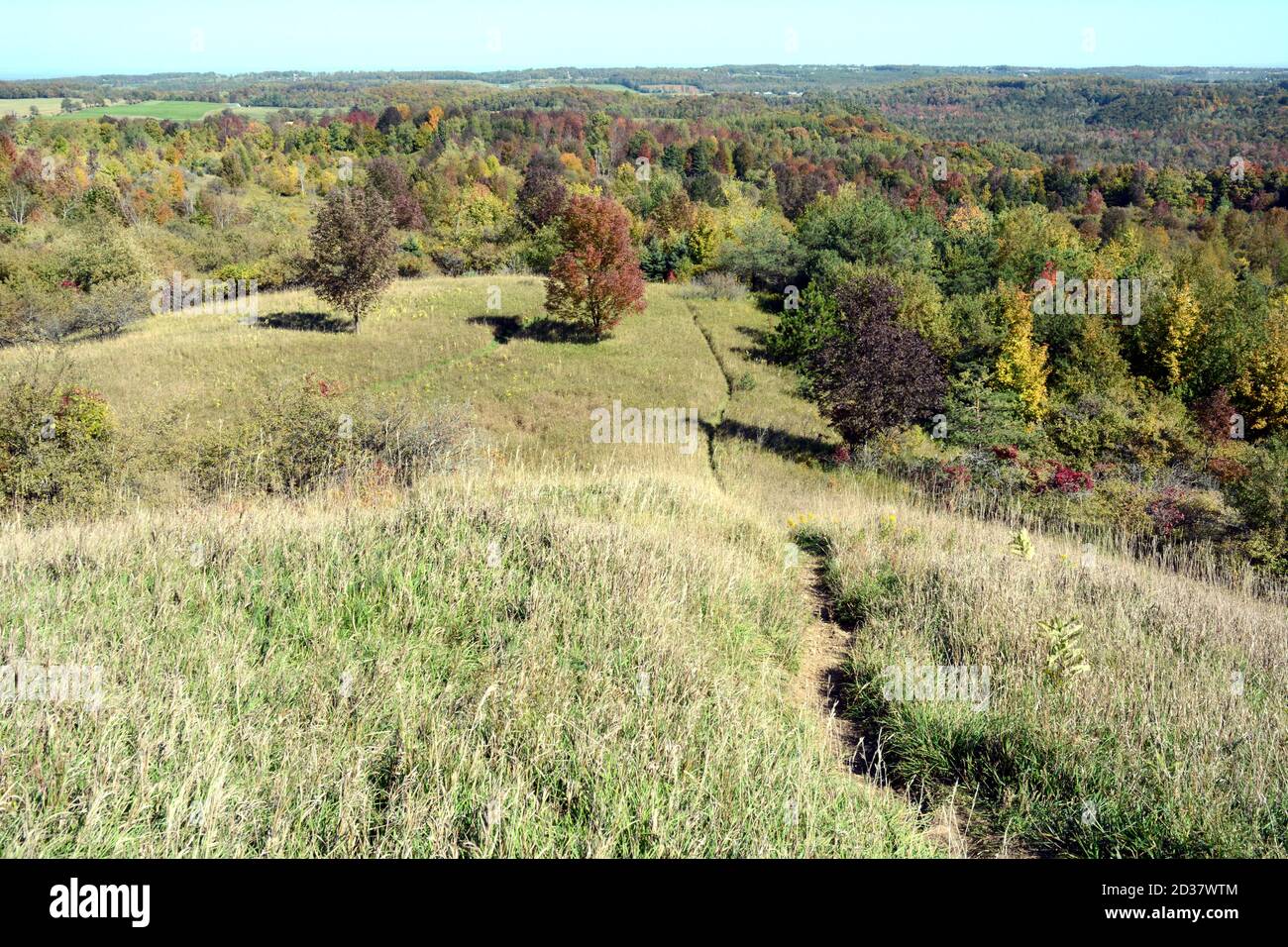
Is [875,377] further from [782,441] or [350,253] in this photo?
[350,253]

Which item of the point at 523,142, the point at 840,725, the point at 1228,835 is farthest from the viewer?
the point at 523,142

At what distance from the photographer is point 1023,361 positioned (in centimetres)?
3234

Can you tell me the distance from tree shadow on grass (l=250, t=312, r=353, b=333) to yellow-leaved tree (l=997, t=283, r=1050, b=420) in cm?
2830

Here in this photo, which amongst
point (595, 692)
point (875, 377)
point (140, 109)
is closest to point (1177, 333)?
point (875, 377)

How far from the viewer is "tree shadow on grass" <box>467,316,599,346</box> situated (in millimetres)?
31156

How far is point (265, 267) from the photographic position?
45.7m

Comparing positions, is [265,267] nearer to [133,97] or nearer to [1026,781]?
[1026,781]

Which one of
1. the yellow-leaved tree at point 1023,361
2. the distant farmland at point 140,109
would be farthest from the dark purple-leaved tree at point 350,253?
the distant farmland at point 140,109

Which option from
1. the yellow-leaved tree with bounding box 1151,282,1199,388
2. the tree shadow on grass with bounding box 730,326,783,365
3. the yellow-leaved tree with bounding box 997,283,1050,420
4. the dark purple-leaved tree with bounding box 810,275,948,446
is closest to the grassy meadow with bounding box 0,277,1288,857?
the dark purple-leaved tree with bounding box 810,275,948,446

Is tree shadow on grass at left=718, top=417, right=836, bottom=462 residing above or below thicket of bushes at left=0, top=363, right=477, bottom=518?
below

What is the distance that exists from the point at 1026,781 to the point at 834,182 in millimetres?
95136

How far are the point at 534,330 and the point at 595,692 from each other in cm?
2952

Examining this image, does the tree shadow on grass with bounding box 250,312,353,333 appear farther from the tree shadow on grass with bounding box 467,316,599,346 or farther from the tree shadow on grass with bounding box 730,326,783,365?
the tree shadow on grass with bounding box 730,326,783,365
